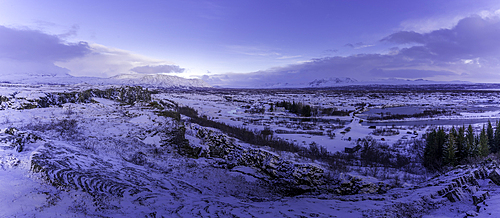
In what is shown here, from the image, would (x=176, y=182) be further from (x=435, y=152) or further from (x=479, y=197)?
(x=435, y=152)

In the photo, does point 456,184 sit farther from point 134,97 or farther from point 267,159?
point 134,97

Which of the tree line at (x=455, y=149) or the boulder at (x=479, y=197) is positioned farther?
the tree line at (x=455, y=149)

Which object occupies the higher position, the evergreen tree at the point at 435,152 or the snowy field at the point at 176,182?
the snowy field at the point at 176,182

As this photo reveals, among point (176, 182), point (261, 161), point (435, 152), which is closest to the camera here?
point (176, 182)

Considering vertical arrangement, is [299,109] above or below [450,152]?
below

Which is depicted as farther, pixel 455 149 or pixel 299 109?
pixel 299 109

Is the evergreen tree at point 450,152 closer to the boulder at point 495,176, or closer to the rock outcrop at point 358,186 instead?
the boulder at point 495,176

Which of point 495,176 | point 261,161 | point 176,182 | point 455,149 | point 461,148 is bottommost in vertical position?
point 461,148

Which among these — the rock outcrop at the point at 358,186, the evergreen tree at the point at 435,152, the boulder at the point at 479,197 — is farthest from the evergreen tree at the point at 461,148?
the boulder at the point at 479,197

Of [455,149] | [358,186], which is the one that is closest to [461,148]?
[455,149]

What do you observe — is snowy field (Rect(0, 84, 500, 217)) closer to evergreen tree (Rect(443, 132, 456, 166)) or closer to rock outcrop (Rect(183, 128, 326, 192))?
rock outcrop (Rect(183, 128, 326, 192))

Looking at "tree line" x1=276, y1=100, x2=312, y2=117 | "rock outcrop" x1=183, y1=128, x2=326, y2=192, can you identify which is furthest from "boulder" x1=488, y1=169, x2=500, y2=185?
"tree line" x1=276, y1=100, x2=312, y2=117

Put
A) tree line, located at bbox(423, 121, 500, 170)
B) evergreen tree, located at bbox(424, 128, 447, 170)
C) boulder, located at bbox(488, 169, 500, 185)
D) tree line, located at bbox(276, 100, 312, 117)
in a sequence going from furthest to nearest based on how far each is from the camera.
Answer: tree line, located at bbox(276, 100, 312, 117) → evergreen tree, located at bbox(424, 128, 447, 170) → tree line, located at bbox(423, 121, 500, 170) → boulder, located at bbox(488, 169, 500, 185)

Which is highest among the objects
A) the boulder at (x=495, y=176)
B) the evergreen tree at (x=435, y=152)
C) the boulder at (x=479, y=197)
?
the boulder at (x=495, y=176)
